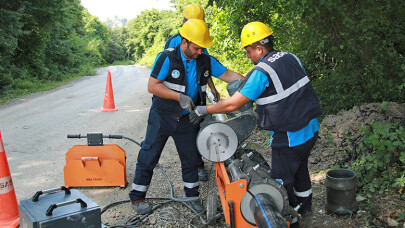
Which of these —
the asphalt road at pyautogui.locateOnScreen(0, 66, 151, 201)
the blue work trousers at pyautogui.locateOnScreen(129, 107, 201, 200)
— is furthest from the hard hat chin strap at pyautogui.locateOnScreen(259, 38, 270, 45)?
the asphalt road at pyautogui.locateOnScreen(0, 66, 151, 201)

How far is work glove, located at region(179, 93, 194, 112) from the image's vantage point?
11.6ft

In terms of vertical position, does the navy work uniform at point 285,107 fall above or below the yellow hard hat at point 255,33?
below

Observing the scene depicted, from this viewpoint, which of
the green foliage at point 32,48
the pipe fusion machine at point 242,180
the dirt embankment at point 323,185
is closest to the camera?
the pipe fusion machine at point 242,180

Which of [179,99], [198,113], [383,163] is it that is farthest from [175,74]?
[383,163]

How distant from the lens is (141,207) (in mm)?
3812

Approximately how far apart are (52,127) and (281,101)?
251 inches

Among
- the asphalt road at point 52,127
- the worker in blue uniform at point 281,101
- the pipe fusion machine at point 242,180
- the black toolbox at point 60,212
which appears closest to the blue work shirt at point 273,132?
the worker in blue uniform at point 281,101

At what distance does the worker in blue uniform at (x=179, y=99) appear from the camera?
3586 mm

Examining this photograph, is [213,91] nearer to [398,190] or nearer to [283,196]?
[283,196]

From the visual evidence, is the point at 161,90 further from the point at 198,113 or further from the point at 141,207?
the point at 141,207

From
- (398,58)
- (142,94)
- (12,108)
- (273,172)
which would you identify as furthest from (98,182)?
(142,94)

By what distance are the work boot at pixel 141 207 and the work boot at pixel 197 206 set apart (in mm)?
466

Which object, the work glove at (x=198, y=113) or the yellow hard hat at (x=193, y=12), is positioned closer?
the work glove at (x=198, y=113)

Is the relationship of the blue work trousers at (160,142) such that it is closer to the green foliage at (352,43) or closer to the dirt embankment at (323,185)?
the dirt embankment at (323,185)
